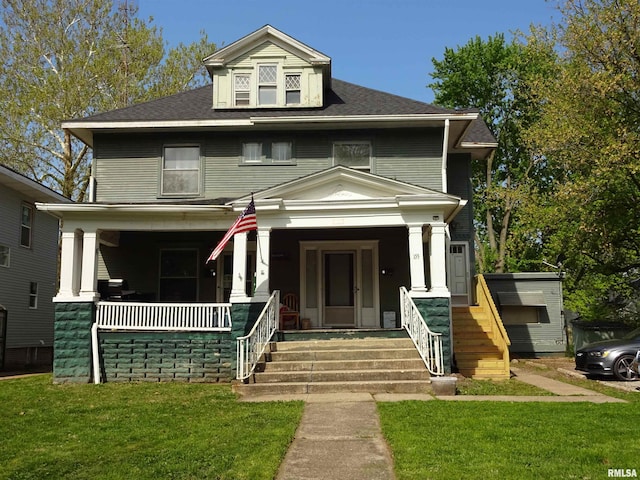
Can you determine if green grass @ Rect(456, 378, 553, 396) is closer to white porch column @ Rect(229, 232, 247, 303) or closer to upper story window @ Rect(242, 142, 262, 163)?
white porch column @ Rect(229, 232, 247, 303)

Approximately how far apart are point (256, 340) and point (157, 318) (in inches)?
104

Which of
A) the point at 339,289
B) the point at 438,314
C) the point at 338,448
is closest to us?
the point at 338,448

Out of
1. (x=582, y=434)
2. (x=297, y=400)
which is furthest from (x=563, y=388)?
(x=297, y=400)

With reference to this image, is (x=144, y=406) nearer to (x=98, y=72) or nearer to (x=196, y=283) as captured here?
(x=196, y=283)

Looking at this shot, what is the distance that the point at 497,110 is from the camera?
32219mm

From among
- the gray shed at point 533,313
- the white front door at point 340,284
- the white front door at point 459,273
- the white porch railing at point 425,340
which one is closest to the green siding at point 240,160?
the white front door at point 340,284

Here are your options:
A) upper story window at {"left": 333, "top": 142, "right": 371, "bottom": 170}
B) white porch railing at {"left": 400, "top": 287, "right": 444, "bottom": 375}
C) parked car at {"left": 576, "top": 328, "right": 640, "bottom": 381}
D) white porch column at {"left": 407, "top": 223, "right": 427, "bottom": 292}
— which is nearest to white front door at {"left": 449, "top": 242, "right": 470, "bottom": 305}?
upper story window at {"left": 333, "top": 142, "right": 371, "bottom": 170}

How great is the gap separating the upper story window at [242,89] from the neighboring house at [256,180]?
3 centimetres

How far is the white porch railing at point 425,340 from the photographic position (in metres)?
10.6

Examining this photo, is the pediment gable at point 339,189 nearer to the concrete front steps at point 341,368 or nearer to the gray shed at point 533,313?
the concrete front steps at point 341,368

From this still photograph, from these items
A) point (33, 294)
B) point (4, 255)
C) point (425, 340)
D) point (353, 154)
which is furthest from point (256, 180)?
point (33, 294)

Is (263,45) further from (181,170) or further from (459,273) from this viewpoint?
(459,273)

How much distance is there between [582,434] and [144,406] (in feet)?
20.2

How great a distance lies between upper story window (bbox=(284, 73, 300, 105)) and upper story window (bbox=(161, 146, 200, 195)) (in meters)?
2.74
